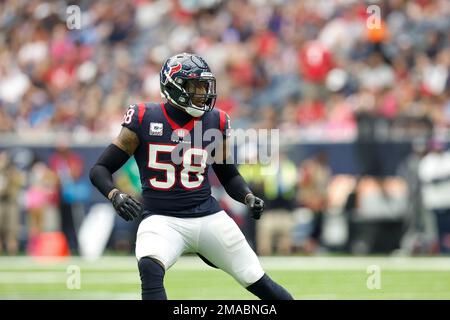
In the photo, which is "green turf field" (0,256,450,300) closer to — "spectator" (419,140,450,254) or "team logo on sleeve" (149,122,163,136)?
"spectator" (419,140,450,254)

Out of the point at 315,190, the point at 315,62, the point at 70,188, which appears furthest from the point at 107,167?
the point at 315,62

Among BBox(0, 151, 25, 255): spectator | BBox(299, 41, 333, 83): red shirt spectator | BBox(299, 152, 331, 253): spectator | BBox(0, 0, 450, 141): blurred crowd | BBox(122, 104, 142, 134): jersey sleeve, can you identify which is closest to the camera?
BBox(122, 104, 142, 134): jersey sleeve

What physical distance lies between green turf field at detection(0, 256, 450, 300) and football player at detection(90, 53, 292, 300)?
119 inches

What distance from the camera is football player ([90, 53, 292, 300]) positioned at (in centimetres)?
666

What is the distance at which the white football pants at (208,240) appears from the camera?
6.62 metres

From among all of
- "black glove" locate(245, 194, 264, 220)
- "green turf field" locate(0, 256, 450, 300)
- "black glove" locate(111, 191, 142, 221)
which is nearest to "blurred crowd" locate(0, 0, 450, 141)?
"green turf field" locate(0, 256, 450, 300)

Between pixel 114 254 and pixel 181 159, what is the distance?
28.7ft

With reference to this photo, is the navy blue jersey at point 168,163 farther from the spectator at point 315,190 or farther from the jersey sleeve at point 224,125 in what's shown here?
the spectator at point 315,190

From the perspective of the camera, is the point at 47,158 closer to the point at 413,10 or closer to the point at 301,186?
the point at 301,186

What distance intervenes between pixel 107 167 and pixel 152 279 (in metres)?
0.85

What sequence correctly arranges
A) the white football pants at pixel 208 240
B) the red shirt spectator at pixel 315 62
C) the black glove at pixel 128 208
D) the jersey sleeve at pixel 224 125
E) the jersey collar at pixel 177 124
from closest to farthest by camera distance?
the black glove at pixel 128 208
the white football pants at pixel 208 240
the jersey collar at pixel 177 124
the jersey sleeve at pixel 224 125
the red shirt spectator at pixel 315 62

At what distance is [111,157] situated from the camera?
22.3 ft

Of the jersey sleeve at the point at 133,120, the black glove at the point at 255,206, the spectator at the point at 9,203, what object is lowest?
the spectator at the point at 9,203

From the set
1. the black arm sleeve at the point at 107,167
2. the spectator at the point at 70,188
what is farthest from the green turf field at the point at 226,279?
the black arm sleeve at the point at 107,167
